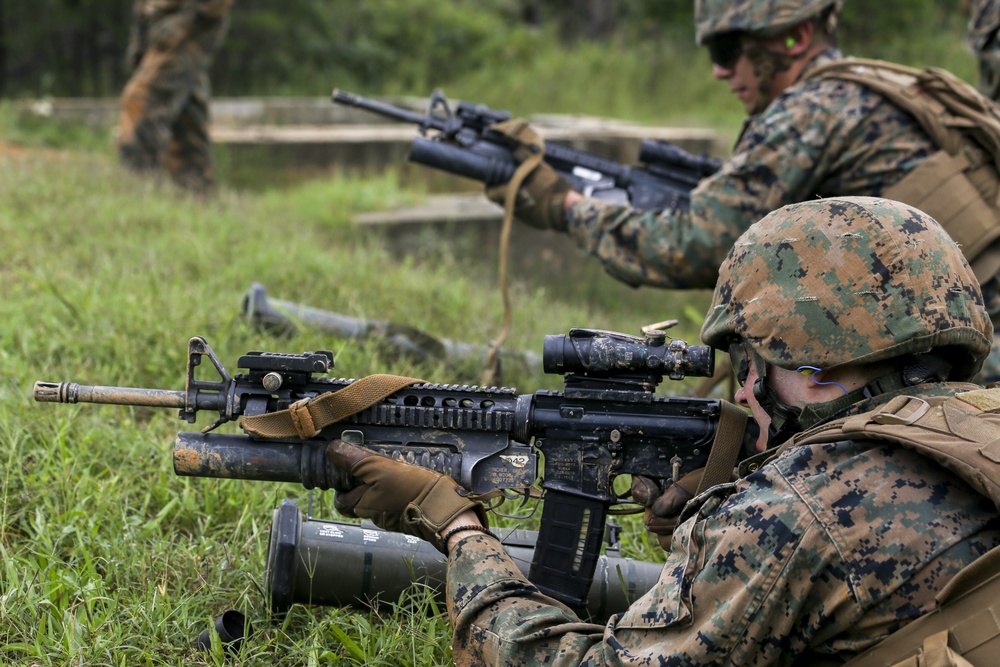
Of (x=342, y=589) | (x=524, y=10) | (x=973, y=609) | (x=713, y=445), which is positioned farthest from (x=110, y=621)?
(x=524, y=10)

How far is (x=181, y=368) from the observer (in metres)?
4.60

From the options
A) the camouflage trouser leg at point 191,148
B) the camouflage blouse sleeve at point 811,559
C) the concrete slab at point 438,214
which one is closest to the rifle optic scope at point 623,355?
the camouflage blouse sleeve at point 811,559

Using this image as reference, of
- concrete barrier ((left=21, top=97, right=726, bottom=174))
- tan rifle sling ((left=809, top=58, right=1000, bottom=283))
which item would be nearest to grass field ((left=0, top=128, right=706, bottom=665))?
tan rifle sling ((left=809, top=58, right=1000, bottom=283))

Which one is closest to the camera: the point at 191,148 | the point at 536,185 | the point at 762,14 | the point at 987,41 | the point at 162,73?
the point at 762,14

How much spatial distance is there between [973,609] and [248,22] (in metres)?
14.6

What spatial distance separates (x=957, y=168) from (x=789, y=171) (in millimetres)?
624

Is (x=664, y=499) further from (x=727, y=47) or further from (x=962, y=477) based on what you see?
(x=727, y=47)

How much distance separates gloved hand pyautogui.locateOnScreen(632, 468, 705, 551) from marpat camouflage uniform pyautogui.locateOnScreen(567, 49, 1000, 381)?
1.63 metres

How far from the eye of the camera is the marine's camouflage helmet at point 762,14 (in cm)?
446

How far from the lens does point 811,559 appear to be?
78.0 inches

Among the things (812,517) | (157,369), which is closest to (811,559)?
(812,517)

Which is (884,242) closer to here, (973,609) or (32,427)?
(973,609)

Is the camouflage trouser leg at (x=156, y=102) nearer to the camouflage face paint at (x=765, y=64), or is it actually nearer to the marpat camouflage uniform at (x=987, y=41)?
the camouflage face paint at (x=765, y=64)

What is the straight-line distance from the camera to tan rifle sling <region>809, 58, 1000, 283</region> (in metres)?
3.93
